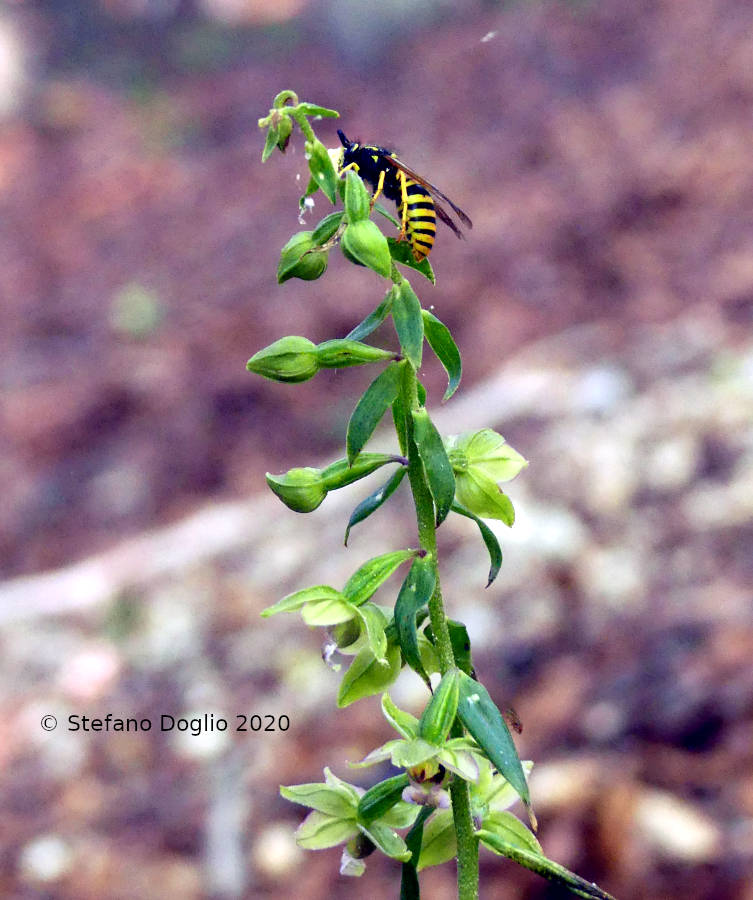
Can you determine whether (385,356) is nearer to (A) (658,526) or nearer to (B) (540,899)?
(B) (540,899)

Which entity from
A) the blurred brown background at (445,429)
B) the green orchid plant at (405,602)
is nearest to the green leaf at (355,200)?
the green orchid plant at (405,602)

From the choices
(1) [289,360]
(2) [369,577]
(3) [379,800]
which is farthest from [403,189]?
(3) [379,800]

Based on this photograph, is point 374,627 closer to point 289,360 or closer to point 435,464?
point 435,464

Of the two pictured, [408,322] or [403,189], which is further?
[403,189]

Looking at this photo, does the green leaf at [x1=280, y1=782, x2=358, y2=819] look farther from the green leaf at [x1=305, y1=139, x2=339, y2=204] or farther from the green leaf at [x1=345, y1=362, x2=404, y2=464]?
the green leaf at [x1=305, y1=139, x2=339, y2=204]

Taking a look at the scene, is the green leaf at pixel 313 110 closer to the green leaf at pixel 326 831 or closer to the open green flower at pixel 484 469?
the open green flower at pixel 484 469

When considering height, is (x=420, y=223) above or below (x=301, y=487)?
above

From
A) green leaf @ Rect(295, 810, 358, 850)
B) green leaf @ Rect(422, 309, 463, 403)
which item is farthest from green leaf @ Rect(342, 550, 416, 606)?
green leaf @ Rect(295, 810, 358, 850)

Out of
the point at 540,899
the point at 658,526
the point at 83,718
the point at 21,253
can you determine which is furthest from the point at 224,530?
the point at 21,253
